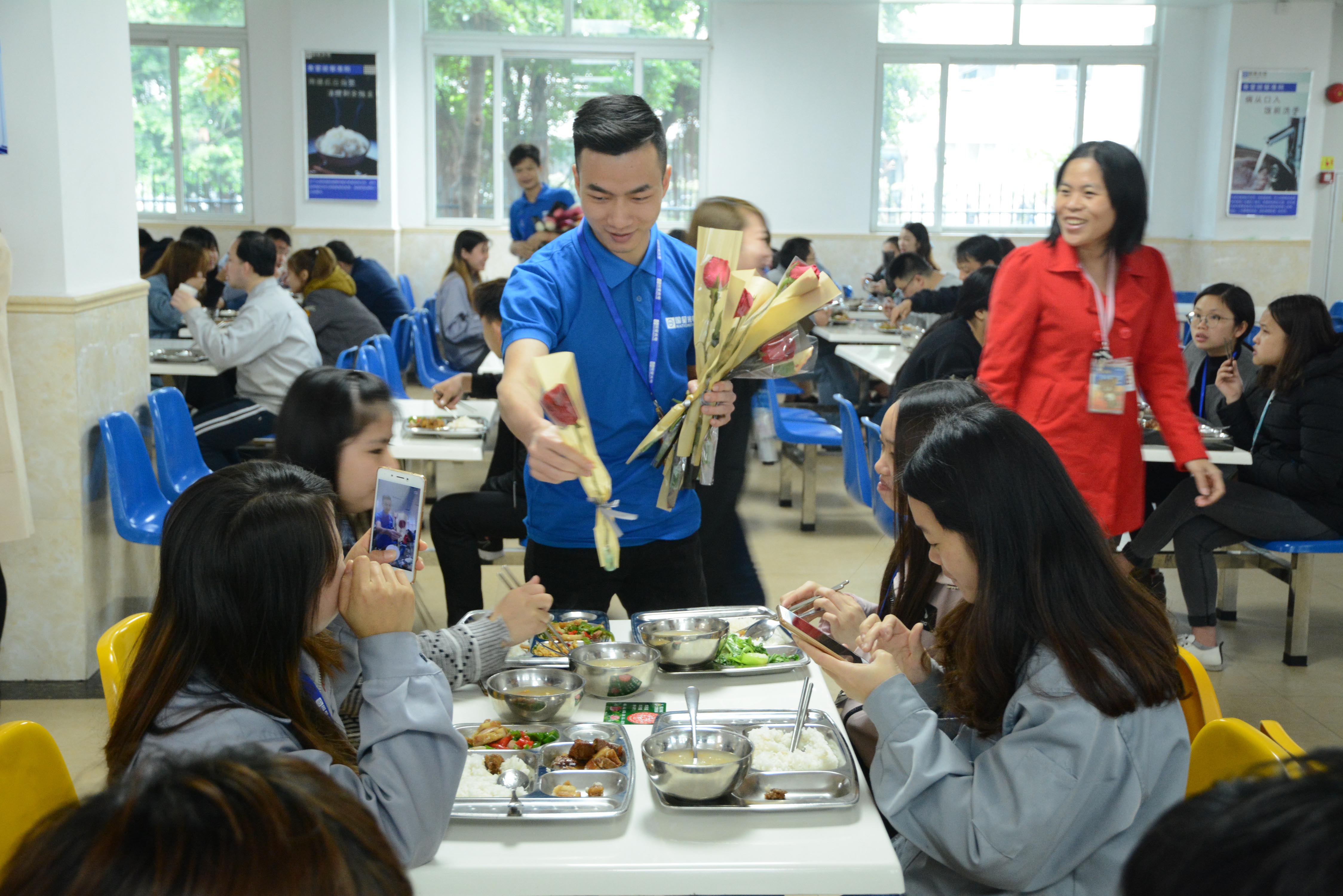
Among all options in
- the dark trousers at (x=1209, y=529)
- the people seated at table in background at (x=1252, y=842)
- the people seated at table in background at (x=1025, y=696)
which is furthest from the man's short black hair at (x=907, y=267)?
the people seated at table in background at (x=1252, y=842)

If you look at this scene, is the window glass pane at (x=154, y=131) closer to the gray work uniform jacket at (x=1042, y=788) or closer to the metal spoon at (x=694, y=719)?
the metal spoon at (x=694, y=719)

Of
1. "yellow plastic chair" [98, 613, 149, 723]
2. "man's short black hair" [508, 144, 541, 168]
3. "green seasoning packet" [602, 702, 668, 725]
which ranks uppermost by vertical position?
"man's short black hair" [508, 144, 541, 168]

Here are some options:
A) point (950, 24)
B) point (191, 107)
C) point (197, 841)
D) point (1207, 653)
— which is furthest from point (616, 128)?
point (191, 107)

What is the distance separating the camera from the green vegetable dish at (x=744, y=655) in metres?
2.09

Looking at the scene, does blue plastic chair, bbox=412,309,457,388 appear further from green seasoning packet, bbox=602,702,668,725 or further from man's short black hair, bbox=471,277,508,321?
green seasoning packet, bbox=602,702,668,725

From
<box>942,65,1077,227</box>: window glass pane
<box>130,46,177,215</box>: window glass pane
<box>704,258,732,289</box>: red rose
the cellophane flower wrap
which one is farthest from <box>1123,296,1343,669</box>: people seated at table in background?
<box>130,46,177,215</box>: window glass pane

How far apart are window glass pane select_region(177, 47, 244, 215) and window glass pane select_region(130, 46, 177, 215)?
132 millimetres

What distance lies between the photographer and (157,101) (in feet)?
35.1

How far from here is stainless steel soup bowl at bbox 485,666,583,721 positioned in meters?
1.82

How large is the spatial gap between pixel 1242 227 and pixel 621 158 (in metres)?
9.83

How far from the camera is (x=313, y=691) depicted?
5.13 ft

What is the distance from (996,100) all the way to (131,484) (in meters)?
9.37

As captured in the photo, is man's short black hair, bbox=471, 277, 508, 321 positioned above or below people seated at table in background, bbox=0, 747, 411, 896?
above

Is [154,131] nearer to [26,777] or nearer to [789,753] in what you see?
[26,777]
